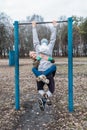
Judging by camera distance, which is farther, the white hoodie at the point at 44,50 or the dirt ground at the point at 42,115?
the white hoodie at the point at 44,50

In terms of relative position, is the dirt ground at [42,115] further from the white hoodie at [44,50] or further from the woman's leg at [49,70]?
the white hoodie at [44,50]

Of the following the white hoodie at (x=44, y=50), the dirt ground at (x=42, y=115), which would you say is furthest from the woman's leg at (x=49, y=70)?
A: the dirt ground at (x=42, y=115)

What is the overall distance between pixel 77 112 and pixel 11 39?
40746 mm

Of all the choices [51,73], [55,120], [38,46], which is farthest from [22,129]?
[38,46]

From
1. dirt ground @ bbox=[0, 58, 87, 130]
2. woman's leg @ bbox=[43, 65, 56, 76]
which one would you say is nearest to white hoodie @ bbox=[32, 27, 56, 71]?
woman's leg @ bbox=[43, 65, 56, 76]

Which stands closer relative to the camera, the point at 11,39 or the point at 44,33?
the point at 44,33

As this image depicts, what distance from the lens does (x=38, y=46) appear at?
6742 mm

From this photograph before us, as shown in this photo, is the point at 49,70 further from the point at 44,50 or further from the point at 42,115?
the point at 42,115

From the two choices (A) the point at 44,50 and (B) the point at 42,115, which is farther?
(B) the point at 42,115

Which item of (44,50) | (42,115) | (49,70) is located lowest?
(42,115)

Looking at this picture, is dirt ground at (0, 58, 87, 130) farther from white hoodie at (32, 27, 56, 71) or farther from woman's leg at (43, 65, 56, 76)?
white hoodie at (32, 27, 56, 71)

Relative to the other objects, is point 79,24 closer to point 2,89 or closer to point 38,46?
point 2,89

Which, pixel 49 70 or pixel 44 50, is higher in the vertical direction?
pixel 44 50

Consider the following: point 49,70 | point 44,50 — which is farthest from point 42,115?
point 44,50
